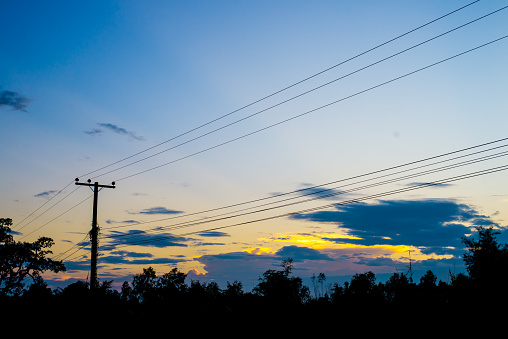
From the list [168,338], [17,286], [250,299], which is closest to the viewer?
[168,338]

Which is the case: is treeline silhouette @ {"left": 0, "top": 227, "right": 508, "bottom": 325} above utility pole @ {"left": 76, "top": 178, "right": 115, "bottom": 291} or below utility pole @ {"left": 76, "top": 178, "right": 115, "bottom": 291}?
below

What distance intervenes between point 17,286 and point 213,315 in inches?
1892

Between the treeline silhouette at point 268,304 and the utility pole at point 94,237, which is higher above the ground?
the utility pole at point 94,237

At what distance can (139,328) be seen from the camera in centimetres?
2406

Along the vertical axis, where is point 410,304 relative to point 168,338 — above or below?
above

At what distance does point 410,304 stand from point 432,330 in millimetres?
2255

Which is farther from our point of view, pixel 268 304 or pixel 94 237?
pixel 94 237

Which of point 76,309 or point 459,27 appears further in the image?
point 76,309

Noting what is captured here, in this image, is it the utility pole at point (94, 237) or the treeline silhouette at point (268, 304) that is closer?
the treeline silhouette at point (268, 304)

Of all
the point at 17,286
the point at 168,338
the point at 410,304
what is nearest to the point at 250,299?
the point at 168,338

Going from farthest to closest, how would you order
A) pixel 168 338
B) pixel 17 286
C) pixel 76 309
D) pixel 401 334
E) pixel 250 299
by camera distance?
pixel 17 286, pixel 250 299, pixel 76 309, pixel 168 338, pixel 401 334

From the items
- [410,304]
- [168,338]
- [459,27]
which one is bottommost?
[168,338]

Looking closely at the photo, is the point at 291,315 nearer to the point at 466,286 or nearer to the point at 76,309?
the point at 466,286

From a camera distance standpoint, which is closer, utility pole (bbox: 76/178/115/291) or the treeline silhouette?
the treeline silhouette
